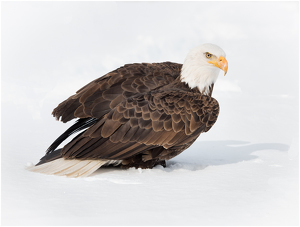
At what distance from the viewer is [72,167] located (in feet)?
25.5

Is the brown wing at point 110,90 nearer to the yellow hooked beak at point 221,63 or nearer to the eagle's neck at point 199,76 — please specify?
the eagle's neck at point 199,76

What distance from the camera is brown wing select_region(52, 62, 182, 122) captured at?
8.07 m

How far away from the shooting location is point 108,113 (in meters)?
7.86

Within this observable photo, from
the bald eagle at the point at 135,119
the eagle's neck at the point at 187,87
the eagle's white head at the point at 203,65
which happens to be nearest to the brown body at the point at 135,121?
the bald eagle at the point at 135,119

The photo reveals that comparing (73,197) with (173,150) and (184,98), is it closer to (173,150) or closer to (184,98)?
(173,150)

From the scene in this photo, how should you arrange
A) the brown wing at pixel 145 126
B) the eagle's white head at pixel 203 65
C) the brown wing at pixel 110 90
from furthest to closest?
1. the eagle's white head at pixel 203 65
2. the brown wing at pixel 110 90
3. the brown wing at pixel 145 126

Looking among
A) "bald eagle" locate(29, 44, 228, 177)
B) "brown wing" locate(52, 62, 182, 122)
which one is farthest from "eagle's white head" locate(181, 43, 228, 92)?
"brown wing" locate(52, 62, 182, 122)

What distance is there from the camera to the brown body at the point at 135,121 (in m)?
7.63

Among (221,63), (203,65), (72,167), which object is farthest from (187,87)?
(72,167)

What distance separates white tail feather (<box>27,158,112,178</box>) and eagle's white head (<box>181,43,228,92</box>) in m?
2.20

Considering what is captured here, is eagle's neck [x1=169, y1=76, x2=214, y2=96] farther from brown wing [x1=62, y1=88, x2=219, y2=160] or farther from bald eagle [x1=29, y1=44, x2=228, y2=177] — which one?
brown wing [x1=62, y1=88, x2=219, y2=160]

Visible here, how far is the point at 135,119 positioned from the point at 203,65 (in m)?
1.83

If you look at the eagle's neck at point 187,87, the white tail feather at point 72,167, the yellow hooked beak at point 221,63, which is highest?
the yellow hooked beak at point 221,63

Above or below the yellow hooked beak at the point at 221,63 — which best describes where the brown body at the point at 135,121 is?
below
